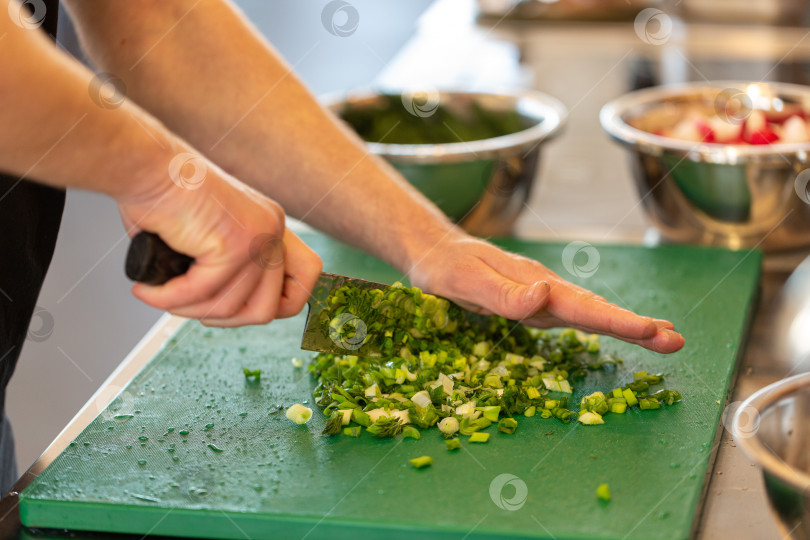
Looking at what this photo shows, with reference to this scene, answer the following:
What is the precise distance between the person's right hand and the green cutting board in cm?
19

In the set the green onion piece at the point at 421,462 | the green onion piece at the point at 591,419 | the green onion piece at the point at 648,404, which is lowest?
the green onion piece at the point at 648,404

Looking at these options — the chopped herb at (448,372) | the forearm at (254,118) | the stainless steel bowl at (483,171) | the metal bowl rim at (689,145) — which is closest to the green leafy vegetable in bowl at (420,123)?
the stainless steel bowl at (483,171)

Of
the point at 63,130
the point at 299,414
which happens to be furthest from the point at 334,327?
the point at 63,130

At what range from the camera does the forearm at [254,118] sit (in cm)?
131

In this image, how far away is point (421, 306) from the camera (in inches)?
49.1

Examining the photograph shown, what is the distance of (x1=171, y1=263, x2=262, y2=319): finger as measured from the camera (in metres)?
0.95

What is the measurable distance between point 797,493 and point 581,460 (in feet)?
1.00

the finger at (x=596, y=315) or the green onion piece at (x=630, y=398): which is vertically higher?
the finger at (x=596, y=315)

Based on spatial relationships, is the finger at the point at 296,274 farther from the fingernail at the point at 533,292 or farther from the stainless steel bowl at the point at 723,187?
the stainless steel bowl at the point at 723,187

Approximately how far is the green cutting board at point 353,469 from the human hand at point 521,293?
91mm

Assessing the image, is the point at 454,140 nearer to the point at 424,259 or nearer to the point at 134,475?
the point at 424,259

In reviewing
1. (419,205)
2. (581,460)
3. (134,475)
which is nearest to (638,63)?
(419,205)

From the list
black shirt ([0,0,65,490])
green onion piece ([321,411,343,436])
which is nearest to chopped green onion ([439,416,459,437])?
green onion piece ([321,411,343,436])

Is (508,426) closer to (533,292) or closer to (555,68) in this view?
(533,292)
